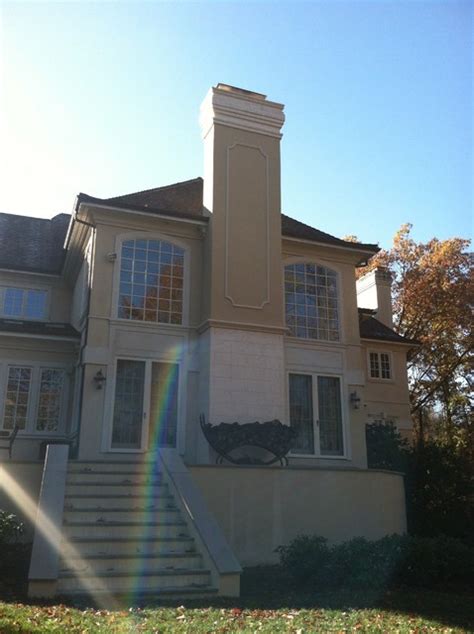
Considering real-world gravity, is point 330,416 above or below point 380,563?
above

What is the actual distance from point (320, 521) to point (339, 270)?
8.17 m

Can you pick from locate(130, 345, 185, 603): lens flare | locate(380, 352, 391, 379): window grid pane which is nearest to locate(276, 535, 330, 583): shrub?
locate(130, 345, 185, 603): lens flare

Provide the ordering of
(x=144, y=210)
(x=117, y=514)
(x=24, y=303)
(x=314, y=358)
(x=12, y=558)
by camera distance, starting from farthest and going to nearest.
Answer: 1. (x=24, y=303)
2. (x=314, y=358)
3. (x=144, y=210)
4. (x=117, y=514)
5. (x=12, y=558)

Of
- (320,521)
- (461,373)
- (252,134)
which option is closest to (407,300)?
(461,373)

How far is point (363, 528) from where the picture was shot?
1267cm

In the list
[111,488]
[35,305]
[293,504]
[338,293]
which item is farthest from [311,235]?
[111,488]

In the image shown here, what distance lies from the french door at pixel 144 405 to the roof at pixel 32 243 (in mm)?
6428

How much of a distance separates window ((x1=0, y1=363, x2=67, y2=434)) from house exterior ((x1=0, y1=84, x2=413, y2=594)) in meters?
0.03

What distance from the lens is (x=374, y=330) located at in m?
24.1

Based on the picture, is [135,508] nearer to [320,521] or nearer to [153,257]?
[320,521]

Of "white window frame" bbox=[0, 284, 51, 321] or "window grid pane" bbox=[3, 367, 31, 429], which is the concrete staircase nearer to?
"window grid pane" bbox=[3, 367, 31, 429]

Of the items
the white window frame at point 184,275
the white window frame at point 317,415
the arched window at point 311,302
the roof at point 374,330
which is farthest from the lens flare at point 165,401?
the roof at point 374,330

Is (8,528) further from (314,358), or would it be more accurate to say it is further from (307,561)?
(314,358)

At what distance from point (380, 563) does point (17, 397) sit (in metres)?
11.5
